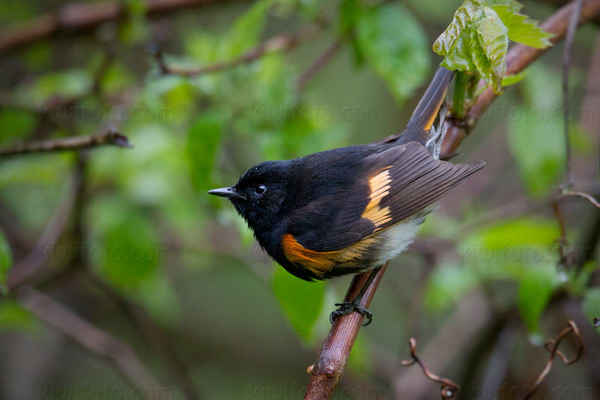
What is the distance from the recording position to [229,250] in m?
4.66

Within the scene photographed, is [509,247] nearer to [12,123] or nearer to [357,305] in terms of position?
[357,305]

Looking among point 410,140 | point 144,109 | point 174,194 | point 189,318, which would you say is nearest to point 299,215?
point 410,140

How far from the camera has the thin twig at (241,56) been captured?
2.85m

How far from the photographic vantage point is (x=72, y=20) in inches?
159

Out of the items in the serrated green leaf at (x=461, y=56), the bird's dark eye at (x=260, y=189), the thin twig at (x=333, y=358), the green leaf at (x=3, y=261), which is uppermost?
the serrated green leaf at (x=461, y=56)

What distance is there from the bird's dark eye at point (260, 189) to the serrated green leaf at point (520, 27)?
1.30 metres

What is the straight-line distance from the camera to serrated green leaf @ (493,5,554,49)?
6.23ft

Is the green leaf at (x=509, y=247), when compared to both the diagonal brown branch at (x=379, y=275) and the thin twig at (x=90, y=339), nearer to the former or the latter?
the diagonal brown branch at (x=379, y=275)

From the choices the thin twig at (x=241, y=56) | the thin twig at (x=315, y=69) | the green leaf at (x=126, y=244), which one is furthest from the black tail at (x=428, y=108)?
the green leaf at (x=126, y=244)

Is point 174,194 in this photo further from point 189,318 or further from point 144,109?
point 189,318

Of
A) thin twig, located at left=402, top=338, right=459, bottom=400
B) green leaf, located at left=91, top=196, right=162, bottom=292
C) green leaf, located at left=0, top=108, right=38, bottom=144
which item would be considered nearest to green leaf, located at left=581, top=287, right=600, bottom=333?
thin twig, located at left=402, top=338, right=459, bottom=400

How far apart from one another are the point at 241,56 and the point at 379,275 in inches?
56.1

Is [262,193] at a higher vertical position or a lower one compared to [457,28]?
lower

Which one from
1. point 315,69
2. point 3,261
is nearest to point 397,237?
point 315,69
